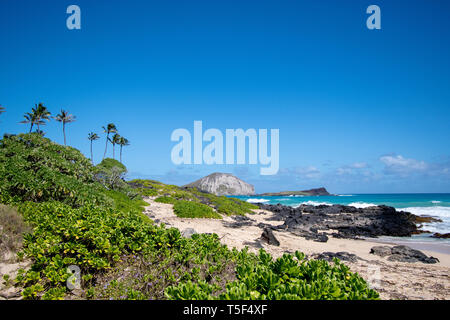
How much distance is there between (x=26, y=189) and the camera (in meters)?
8.95

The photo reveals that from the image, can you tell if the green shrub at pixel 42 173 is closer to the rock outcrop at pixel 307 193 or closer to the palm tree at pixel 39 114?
the palm tree at pixel 39 114

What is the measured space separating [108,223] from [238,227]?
37.9 ft

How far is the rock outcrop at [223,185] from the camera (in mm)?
114363

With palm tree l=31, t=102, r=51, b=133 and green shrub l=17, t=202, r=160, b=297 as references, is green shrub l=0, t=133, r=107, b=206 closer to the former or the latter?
green shrub l=17, t=202, r=160, b=297

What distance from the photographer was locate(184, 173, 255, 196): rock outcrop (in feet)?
375

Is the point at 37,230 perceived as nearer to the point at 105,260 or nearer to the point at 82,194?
the point at 105,260

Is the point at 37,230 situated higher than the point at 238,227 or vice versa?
the point at 37,230

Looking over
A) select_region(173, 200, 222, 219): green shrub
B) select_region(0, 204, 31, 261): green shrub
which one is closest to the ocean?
select_region(173, 200, 222, 219): green shrub
